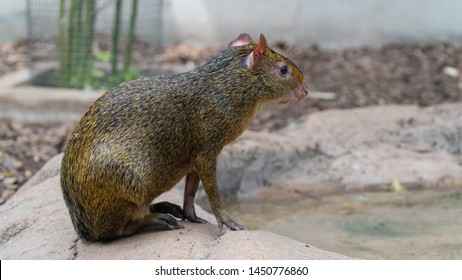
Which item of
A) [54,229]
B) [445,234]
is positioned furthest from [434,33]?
[54,229]

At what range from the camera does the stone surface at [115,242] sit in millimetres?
3727

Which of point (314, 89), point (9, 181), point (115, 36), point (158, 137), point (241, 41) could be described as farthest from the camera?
point (314, 89)

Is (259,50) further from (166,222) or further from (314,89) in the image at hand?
(314,89)

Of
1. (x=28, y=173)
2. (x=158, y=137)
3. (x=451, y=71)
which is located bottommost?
(x=28, y=173)

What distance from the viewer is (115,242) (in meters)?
4.29

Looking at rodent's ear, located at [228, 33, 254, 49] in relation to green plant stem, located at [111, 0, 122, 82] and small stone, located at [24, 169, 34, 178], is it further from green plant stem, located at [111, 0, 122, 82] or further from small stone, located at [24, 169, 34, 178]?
green plant stem, located at [111, 0, 122, 82]

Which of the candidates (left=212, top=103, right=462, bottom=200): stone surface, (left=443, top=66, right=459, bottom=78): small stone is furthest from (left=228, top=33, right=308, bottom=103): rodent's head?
(left=443, top=66, right=459, bottom=78): small stone

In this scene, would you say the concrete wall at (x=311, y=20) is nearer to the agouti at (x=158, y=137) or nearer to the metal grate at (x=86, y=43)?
the metal grate at (x=86, y=43)

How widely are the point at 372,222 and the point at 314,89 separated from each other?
445 cm

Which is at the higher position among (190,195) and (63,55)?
(190,195)

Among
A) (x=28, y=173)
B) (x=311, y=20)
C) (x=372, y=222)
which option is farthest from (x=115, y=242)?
(x=311, y=20)

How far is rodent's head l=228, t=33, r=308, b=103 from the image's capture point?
4.49m

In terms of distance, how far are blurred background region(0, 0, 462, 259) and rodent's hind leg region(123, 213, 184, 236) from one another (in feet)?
4.16

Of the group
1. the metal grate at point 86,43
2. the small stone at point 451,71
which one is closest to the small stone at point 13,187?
the metal grate at point 86,43
